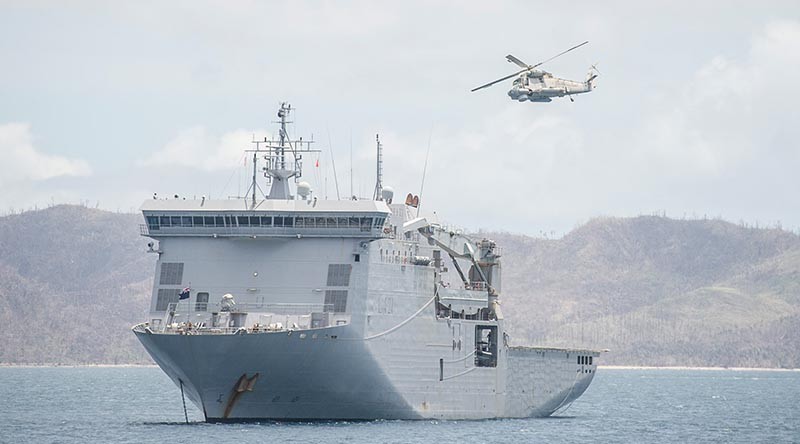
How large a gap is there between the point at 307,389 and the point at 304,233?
220 inches

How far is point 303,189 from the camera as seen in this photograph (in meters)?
55.9

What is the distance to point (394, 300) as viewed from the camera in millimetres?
55531

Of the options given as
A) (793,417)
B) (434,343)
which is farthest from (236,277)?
(793,417)

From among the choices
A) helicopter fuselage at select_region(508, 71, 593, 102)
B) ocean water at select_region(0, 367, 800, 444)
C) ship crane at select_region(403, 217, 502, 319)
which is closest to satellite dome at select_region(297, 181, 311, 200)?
ship crane at select_region(403, 217, 502, 319)

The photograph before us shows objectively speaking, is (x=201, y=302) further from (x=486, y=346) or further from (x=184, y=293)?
(x=486, y=346)

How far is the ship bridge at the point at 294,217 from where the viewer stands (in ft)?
177

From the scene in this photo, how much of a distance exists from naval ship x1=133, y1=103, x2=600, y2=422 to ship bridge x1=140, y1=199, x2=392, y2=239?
4 centimetres

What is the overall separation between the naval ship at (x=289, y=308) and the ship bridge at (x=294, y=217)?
0.04 meters

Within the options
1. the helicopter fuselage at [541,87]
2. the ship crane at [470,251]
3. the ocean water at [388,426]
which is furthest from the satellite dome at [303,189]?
the helicopter fuselage at [541,87]

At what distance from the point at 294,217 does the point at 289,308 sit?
3.26 metres

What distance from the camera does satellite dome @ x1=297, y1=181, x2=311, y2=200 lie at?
183ft

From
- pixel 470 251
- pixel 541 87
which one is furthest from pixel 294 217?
pixel 541 87

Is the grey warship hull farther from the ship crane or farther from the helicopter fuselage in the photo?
the helicopter fuselage

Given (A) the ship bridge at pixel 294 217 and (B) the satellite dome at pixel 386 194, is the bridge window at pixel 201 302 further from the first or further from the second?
(B) the satellite dome at pixel 386 194
